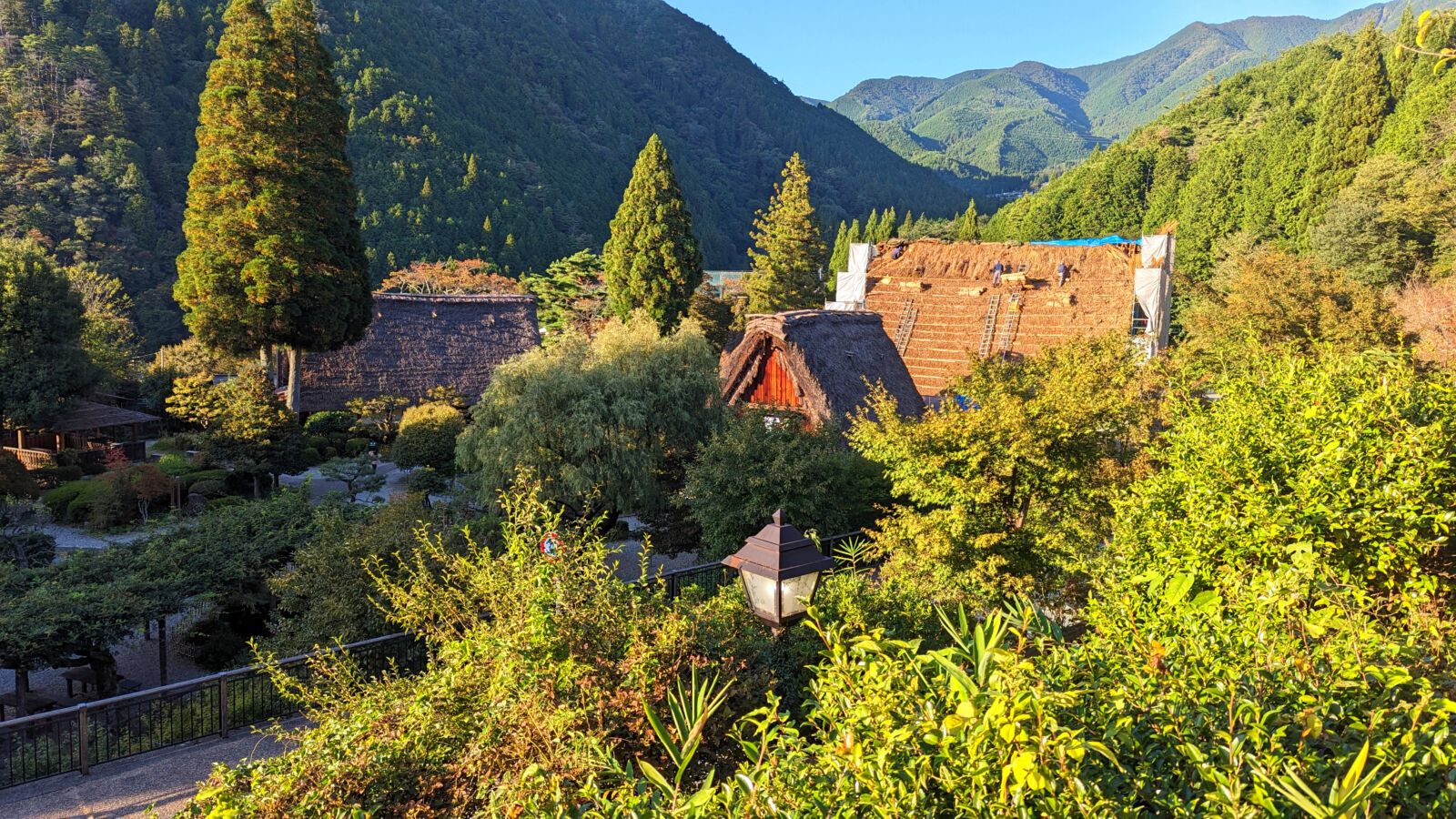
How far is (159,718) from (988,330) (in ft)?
70.9

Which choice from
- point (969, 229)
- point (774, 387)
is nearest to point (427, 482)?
point (774, 387)

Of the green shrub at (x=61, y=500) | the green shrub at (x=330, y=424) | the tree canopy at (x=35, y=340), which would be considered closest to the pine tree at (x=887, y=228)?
the green shrub at (x=330, y=424)

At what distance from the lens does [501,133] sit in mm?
68938

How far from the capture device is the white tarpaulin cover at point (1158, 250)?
23703 mm

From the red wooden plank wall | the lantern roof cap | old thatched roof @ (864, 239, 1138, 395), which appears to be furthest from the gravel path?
old thatched roof @ (864, 239, 1138, 395)

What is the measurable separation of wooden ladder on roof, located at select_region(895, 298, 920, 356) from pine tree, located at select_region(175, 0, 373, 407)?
53.6 feet

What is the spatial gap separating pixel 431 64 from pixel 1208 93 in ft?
211

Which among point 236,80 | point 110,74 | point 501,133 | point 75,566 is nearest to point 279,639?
point 75,566

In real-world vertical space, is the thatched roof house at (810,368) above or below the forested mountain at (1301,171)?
below

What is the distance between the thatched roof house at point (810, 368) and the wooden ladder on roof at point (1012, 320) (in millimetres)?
5862

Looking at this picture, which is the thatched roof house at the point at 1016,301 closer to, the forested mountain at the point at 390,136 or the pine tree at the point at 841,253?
the forested mountain at the point at 390,136

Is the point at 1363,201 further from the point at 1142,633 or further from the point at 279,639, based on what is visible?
the point at 279,639

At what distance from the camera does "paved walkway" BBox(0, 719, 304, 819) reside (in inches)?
242

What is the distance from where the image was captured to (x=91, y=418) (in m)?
20.5
